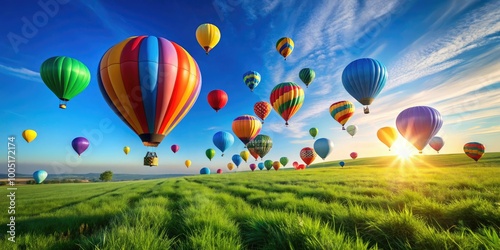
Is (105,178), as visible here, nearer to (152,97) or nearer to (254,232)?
(152,97)

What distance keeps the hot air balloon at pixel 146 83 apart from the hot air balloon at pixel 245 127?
19317 millimetres

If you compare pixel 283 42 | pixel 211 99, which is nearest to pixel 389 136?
pixel 283 42

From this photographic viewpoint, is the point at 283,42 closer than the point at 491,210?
No

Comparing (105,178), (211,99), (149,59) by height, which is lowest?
(105,178)

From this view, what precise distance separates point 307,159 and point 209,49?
111 ft

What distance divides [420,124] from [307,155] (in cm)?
2560

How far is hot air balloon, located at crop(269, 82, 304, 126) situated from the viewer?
27.6 meters

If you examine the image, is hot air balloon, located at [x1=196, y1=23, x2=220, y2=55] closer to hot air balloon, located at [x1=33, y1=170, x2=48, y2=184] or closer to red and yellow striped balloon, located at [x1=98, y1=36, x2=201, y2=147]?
red and yellow striped balloon, located at [x1=98, y1=36, x2=201, y2=147]

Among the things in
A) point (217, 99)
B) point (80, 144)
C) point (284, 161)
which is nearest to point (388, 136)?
point (284, 161)

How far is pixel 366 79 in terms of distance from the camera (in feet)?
73.5

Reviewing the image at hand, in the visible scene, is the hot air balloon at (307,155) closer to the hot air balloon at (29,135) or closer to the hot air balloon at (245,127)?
the hot air balloon at (245,127)

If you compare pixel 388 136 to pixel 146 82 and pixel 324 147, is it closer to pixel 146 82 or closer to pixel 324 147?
Result: pixel 324 147

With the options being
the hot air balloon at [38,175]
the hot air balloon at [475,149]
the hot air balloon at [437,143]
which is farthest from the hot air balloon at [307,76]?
the hot air balloon at [38,175]

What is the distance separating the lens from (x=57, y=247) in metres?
4.03
